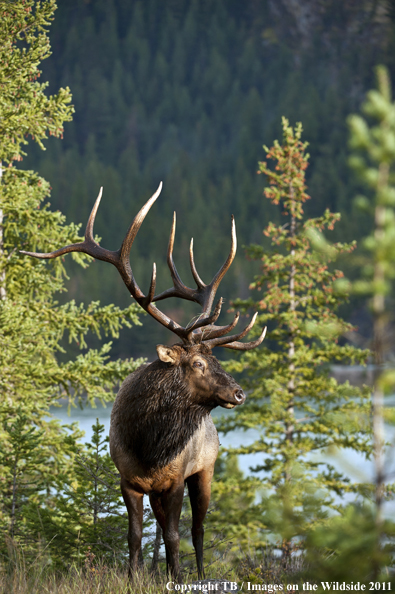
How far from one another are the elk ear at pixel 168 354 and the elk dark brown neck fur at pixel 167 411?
0.13ft

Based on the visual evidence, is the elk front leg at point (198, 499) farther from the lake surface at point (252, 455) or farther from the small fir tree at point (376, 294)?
the small fir tree at point (376, 294)

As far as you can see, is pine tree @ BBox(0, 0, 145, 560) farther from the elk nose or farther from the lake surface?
the elk nose

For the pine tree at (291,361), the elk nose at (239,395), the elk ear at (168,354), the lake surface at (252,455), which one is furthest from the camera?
the pine tree at (291,361)

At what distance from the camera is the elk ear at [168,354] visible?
14.9ft

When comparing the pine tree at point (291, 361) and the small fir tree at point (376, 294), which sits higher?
the pine tree at point (291, 361)

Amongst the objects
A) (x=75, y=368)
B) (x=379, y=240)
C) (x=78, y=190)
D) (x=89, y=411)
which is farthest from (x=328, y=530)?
(x=78, y=190)

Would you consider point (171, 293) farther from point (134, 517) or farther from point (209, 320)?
point (134, 517)

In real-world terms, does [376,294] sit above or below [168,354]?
below

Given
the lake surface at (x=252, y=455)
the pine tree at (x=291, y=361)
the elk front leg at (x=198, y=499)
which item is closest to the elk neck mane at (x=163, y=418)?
the elk front leg at (x=198, y=499)

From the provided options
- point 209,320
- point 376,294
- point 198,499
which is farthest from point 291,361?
point 376,294

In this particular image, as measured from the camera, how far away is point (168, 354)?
4.61m

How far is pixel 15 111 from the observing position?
856cm

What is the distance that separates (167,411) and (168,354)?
0.41 m

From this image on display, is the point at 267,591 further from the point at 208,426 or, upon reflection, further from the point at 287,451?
the point at 287,451
